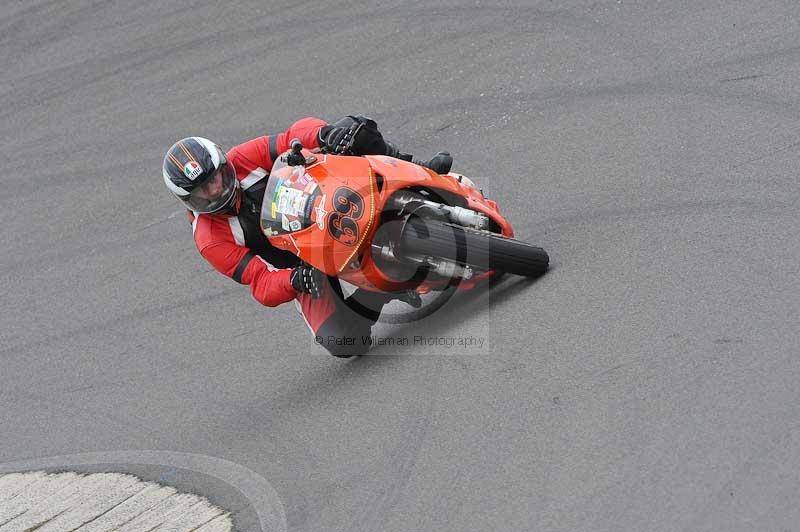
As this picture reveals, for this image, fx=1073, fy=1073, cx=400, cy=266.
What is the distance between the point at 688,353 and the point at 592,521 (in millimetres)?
1193

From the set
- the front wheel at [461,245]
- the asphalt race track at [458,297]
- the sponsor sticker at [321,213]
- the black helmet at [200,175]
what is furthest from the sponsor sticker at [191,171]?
the asphalt race track at [458,297]

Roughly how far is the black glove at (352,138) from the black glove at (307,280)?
763 mm

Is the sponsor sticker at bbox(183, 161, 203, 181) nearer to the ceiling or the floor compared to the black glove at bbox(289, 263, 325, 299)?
nearer to the ceiling

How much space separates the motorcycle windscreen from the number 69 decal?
14 centimetres

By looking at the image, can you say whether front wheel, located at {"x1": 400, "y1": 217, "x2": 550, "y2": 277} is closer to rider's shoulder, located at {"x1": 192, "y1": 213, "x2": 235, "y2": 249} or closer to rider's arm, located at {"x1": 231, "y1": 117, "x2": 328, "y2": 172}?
rider's arm, located at {"x1": 231, "y1": 117, "x2": 328, "y2": 172}

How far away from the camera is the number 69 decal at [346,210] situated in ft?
20.0

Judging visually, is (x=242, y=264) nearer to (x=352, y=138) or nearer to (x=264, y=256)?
(x=264, y=256)

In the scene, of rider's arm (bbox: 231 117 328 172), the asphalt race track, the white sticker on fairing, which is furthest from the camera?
rider's arm (bbox: 231 117 328 172)

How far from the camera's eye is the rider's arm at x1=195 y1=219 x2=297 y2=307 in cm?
662

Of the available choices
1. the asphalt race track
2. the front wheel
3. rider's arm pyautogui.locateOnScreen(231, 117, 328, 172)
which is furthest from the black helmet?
the asphalt race track

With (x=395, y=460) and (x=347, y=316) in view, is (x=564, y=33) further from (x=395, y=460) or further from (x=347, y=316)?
(x=395, y=460)

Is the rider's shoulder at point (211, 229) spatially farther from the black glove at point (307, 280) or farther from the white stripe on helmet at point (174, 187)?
the black glove at point (307, 280)

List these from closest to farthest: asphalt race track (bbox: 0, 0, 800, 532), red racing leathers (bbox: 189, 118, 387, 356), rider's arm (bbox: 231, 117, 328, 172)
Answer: asphalt race track (bbox: 0, 0, 800, 532) < red racing leathers (bbox: 189, 118, 387, 356) < rider's arm (bbox: 231, 117, 328, 172)

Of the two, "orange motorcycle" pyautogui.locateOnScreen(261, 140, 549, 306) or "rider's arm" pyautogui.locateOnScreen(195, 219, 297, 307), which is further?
"rider's arm" pyautogui.locateOnScreen(195, 219, 297, 307)
